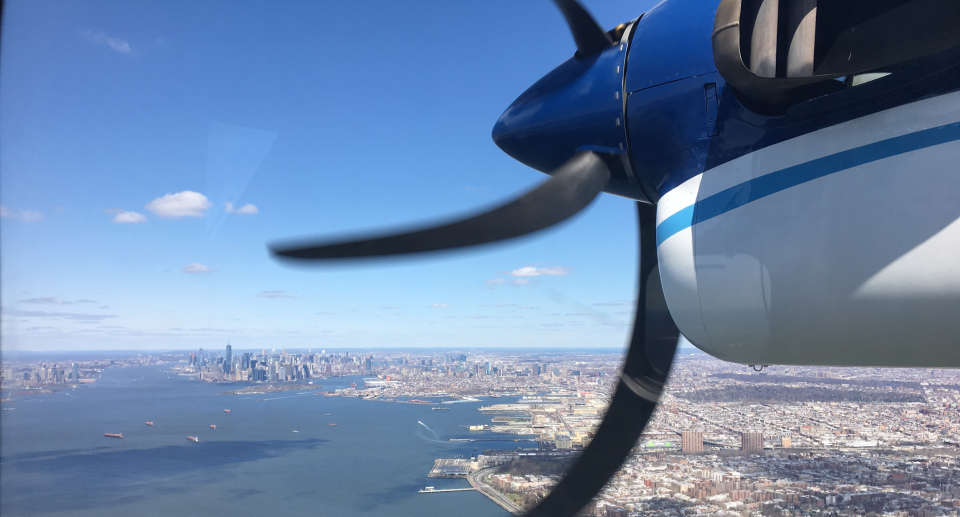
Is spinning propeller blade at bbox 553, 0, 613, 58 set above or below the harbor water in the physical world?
above

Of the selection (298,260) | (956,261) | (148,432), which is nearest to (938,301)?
Answer: (956,261)

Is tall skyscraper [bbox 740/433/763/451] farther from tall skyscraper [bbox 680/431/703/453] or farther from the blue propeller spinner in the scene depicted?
the blue propeller spinner

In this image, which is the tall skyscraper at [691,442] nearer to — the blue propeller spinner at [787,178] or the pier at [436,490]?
the pier at [436,490]

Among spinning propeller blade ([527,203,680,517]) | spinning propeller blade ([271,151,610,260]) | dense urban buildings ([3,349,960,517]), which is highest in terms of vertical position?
spinning propeller blade ([271,151,610,260])

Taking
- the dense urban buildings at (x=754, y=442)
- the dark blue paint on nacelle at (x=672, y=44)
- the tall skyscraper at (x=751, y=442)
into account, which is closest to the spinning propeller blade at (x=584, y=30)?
the dark blue paint on nacelle at (x=672, y=44)

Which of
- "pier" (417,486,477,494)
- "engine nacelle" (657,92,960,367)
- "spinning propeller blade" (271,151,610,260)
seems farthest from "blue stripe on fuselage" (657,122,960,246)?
"pier" (417,486,477,494)

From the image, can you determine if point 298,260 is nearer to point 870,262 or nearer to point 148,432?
point 870,262

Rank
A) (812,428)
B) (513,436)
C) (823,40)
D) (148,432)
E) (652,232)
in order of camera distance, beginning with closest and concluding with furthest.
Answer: (823,40)
(652,232)
(812,428)
(513,436)
(148,432)
